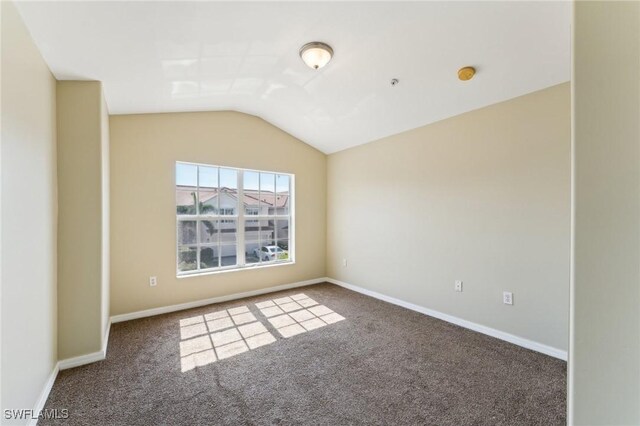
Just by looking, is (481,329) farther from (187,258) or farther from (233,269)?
(187,258)

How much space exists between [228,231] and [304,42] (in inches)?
109

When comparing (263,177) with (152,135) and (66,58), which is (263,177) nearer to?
(152,135)

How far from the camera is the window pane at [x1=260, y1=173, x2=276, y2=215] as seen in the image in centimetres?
443

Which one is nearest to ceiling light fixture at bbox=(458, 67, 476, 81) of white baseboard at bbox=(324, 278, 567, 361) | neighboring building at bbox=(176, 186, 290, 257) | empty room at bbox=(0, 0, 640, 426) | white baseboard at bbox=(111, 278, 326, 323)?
empty room at bbox=(0, 0, 640, 426)

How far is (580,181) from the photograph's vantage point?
894 millimetres

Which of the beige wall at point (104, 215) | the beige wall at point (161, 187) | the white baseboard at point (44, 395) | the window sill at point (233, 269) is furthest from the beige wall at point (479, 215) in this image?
the white baseboard at point (44, 395)

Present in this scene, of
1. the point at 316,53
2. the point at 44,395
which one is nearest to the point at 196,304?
→ the point at 44,395

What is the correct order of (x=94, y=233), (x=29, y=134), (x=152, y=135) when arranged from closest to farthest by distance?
(x=29, y=134) < (x=94, y=233) < (x=152, y=135)

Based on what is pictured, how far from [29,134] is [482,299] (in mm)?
3949

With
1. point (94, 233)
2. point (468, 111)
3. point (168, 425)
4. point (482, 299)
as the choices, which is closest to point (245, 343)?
point (168, 425)

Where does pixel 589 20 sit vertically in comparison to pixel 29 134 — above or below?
above

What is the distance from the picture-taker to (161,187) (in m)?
3.47

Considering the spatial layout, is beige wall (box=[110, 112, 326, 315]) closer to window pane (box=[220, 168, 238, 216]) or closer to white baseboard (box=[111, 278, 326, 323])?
white baseboard (box=[111, 278, 326, 323])

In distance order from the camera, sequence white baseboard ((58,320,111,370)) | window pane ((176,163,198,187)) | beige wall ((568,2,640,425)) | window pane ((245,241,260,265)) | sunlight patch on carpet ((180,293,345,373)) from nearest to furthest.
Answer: beige wall ((568,2,640,425)), white baseboard ((58,320,111,370)), sunlight patch on carpet ((180,293,345,373)), window pane ((176,163,198,187)), window pane ((245,241,260,265))
